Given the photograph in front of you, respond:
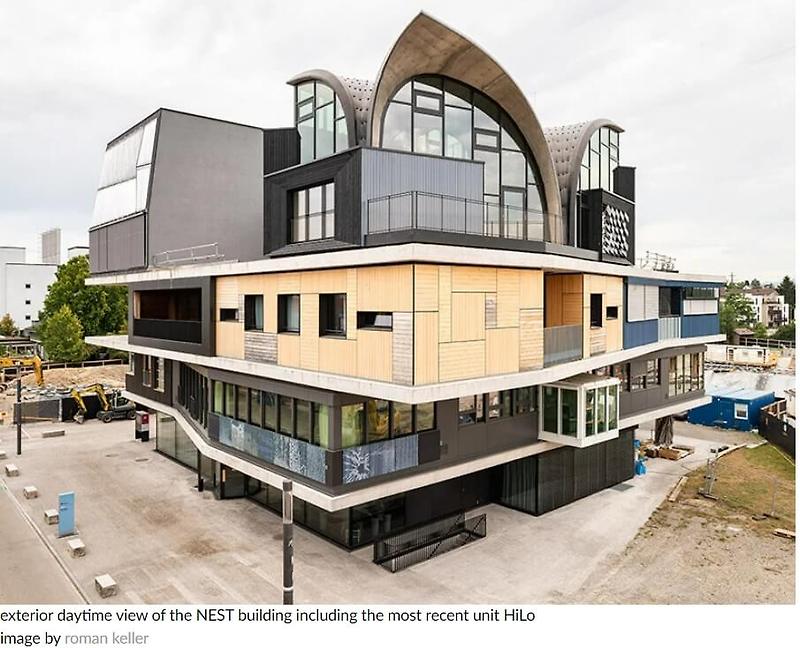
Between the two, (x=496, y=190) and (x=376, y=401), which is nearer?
(x=376, y=401)

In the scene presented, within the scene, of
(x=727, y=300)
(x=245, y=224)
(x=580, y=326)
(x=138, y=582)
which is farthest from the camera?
(x=727, y=300)

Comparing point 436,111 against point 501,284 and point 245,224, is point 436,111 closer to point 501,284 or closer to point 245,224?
point 501,284

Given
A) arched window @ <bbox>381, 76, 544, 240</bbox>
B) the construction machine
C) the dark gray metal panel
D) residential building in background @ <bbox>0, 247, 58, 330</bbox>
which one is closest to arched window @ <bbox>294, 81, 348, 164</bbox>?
arched window @ <bbox>381, 76, 544, 240</bbox>

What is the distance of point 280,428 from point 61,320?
4620cm

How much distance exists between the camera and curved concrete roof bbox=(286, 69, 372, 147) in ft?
63.3

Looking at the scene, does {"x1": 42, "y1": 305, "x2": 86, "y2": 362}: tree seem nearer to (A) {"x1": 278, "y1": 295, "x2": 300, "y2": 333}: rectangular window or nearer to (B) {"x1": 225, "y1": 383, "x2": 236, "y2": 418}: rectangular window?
(B) {"x1": 225, "y1": 383, "x2": 236, "y2": 418}: rectangular window

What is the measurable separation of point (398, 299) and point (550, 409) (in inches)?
316

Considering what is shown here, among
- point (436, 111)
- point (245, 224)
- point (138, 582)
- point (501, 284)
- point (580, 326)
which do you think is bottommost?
point (138, 582)

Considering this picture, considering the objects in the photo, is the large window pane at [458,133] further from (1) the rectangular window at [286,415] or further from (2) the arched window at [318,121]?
(1) the rectangular window at [286,415]

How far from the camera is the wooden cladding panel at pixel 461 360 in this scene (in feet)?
47.3

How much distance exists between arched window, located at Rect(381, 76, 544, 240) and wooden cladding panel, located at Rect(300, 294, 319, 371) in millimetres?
6164

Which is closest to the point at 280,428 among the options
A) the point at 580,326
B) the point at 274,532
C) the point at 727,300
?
the point at 274,532

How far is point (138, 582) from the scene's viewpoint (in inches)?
588
